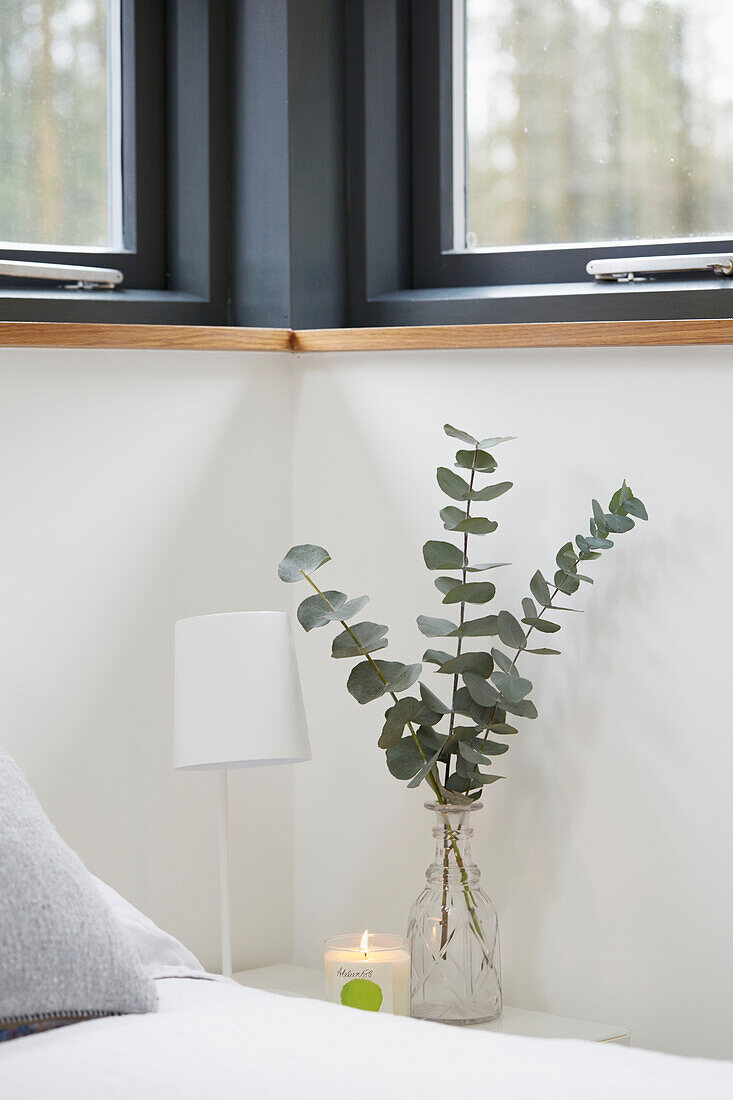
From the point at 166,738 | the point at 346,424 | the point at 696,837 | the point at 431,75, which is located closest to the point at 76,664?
the point at 166,738

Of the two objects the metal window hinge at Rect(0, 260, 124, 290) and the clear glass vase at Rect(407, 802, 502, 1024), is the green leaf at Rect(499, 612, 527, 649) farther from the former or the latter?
the metal window hinge at Rect(0, 260, 124, 290)

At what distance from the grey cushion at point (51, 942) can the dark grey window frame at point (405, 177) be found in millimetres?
909

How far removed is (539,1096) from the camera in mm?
963

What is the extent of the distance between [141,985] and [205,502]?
774 millimetres

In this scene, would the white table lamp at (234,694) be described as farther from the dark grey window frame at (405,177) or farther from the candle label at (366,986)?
the dark grey window frame at (405,177)

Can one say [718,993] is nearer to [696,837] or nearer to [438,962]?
[696,837]

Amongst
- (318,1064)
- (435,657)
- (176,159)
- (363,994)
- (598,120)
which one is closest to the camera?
(318,1064)

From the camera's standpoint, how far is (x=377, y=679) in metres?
1.58

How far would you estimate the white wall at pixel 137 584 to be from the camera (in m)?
1.67

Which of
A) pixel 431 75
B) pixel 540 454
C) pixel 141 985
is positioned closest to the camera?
pixel 141 985

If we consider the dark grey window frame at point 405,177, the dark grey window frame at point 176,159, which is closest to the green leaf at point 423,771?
the dark grey window frame at point 405,177

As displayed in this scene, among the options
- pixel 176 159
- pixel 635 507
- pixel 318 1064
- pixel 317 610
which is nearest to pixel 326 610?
pixel 317 610

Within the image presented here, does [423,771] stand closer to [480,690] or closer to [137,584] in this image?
[480,690]

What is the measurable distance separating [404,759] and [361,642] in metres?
0.13
